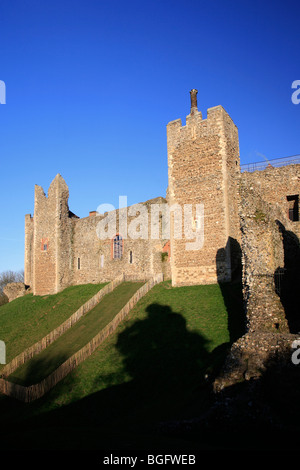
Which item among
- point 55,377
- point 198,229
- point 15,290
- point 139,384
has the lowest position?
point 55,377

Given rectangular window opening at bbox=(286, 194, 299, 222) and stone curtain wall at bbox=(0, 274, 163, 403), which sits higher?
rectangular window opening at bbox=(286, 194, 299, 222)

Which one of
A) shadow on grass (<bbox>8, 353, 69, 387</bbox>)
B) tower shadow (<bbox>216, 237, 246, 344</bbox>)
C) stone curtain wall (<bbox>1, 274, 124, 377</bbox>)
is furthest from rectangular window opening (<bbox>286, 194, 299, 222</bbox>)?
shadow on grass (<bbox>8, 353, 69, 387</bbox>)

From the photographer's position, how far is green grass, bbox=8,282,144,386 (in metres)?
16.1

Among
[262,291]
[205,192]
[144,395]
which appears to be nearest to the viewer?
[144,395]

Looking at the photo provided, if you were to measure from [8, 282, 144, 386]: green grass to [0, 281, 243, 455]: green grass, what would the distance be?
1.33 metres

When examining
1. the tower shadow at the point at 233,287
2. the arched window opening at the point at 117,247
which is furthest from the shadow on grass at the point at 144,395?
the arched window opening at the point at 117,247

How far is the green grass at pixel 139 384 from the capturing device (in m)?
9.07

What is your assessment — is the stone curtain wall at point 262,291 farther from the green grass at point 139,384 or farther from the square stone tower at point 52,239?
the square stone tower at point 52,239

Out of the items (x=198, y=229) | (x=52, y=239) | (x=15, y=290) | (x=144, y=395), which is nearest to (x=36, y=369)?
(x=144, y=395)

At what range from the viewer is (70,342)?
18.3m

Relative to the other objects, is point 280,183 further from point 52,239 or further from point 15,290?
point 15,290

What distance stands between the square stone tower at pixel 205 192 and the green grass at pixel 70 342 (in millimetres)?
4239

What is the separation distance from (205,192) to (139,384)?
12.6 meters

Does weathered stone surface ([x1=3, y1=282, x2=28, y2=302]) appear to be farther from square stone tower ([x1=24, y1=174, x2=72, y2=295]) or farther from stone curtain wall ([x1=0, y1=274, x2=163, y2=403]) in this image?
stone curtain wall ([x1=0, y1=274, x2=163, y2=403])
